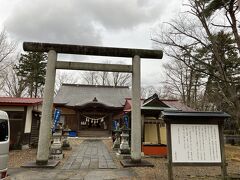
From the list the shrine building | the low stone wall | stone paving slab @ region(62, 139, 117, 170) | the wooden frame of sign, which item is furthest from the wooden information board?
the shrine building

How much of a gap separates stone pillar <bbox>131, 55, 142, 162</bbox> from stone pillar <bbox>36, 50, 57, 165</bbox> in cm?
347

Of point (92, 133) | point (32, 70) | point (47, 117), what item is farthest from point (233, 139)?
point (32, 70)

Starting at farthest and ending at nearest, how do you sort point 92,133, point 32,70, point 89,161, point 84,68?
point 32,70
point 92,133
point 89,161
point 84,68

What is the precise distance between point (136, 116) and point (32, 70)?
30.5 m

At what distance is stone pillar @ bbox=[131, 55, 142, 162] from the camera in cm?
895

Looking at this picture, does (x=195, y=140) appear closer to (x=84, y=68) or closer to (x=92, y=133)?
(x=84, y=68)

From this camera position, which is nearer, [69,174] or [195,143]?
[195,143]

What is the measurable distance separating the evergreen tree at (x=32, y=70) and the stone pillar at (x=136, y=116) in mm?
29181

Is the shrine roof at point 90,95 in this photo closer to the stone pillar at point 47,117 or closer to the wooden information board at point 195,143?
the stone pillar at point 47,117

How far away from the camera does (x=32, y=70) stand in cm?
3525

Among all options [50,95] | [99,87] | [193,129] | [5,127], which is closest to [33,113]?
[50,95]

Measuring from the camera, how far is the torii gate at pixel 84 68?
8.62m

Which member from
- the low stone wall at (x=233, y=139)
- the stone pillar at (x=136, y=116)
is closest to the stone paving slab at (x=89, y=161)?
the stone pillar at (x=136, y=116)

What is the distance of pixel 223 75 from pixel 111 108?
19.1 meters
